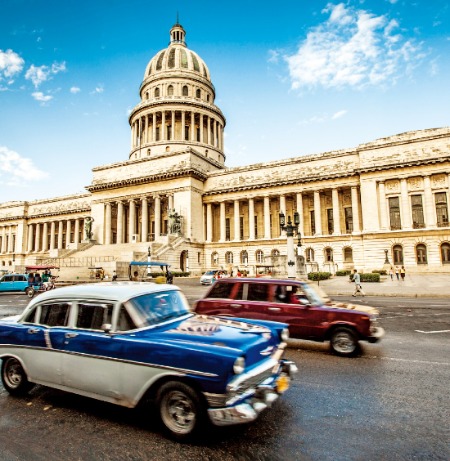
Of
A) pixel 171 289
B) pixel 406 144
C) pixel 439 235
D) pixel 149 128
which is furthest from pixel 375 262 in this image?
pixel 149 128

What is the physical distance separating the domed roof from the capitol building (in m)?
0.28

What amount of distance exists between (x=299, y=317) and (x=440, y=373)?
285cm

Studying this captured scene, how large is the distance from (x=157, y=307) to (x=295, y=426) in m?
2.43

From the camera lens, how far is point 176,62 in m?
66.7

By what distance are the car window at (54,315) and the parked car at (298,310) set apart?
13.3ft

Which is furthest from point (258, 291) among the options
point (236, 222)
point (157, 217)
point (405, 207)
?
point (157, 217)

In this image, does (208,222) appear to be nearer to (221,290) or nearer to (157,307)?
(221,290)

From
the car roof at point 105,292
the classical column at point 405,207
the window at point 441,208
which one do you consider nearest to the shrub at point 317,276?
the classical column at point 405,207

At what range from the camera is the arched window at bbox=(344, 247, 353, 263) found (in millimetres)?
43281

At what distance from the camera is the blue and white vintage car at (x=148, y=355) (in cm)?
374

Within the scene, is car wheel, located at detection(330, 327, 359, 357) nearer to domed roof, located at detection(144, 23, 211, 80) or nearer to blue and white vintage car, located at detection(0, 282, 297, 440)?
blue and white vintage car, located at detection(0, 282, 297, 440)

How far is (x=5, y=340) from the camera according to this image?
5312mm

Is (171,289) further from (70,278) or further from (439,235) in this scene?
(439,235)

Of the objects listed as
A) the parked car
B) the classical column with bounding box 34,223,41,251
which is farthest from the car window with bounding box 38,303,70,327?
the classical column with bounding box 34,223,41,251
